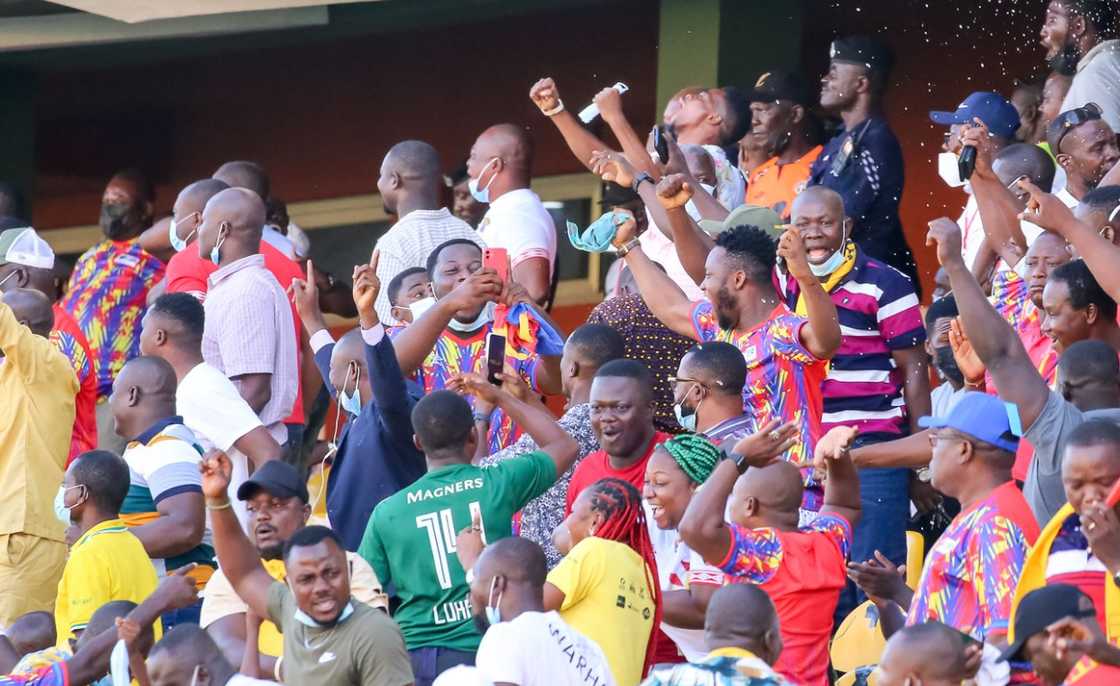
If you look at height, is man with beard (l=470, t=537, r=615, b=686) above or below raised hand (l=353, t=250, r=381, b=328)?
below

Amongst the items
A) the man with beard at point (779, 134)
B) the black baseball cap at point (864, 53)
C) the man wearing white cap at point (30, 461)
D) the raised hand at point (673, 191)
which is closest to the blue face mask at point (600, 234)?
the raised hand at point (673, 191)

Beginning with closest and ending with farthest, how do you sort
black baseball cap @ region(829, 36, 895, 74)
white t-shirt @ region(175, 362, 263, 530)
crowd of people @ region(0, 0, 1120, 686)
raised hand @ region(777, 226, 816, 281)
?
crowd of people @ region(0, 0, 1120, 686), raised hand @ region(777, 226, 816, 281), white t-shirt @ region(175, 362, 263, 530), black baseball cap @ region(829, 36, 895, 74)

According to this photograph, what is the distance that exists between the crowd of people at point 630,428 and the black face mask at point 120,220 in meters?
0.94

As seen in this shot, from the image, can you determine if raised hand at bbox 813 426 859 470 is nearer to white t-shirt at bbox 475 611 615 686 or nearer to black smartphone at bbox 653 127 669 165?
white t-shirt at bbox 475 611 615 686

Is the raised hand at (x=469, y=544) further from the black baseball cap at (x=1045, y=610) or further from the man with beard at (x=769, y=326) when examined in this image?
the black baseball cap at (x=1045, y=610)

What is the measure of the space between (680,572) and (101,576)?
207cm

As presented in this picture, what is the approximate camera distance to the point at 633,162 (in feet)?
30.5

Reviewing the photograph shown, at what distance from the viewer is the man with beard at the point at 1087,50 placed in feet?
31.8

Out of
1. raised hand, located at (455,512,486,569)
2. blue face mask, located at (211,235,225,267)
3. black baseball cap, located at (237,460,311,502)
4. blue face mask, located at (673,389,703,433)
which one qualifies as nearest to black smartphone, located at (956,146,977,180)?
blue face mask, located at (673,389,703,433)

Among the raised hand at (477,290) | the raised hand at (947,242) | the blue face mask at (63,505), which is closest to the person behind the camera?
the raised hand at (947,242)

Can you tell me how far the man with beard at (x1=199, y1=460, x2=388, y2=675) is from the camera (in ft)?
24.0

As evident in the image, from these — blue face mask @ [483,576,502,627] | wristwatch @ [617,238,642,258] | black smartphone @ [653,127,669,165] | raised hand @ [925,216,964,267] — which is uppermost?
black smartphone @ [653,127,669,165]

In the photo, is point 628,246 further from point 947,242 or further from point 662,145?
point 947,242

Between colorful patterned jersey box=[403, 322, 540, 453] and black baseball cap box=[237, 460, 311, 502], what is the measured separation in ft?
3.95
